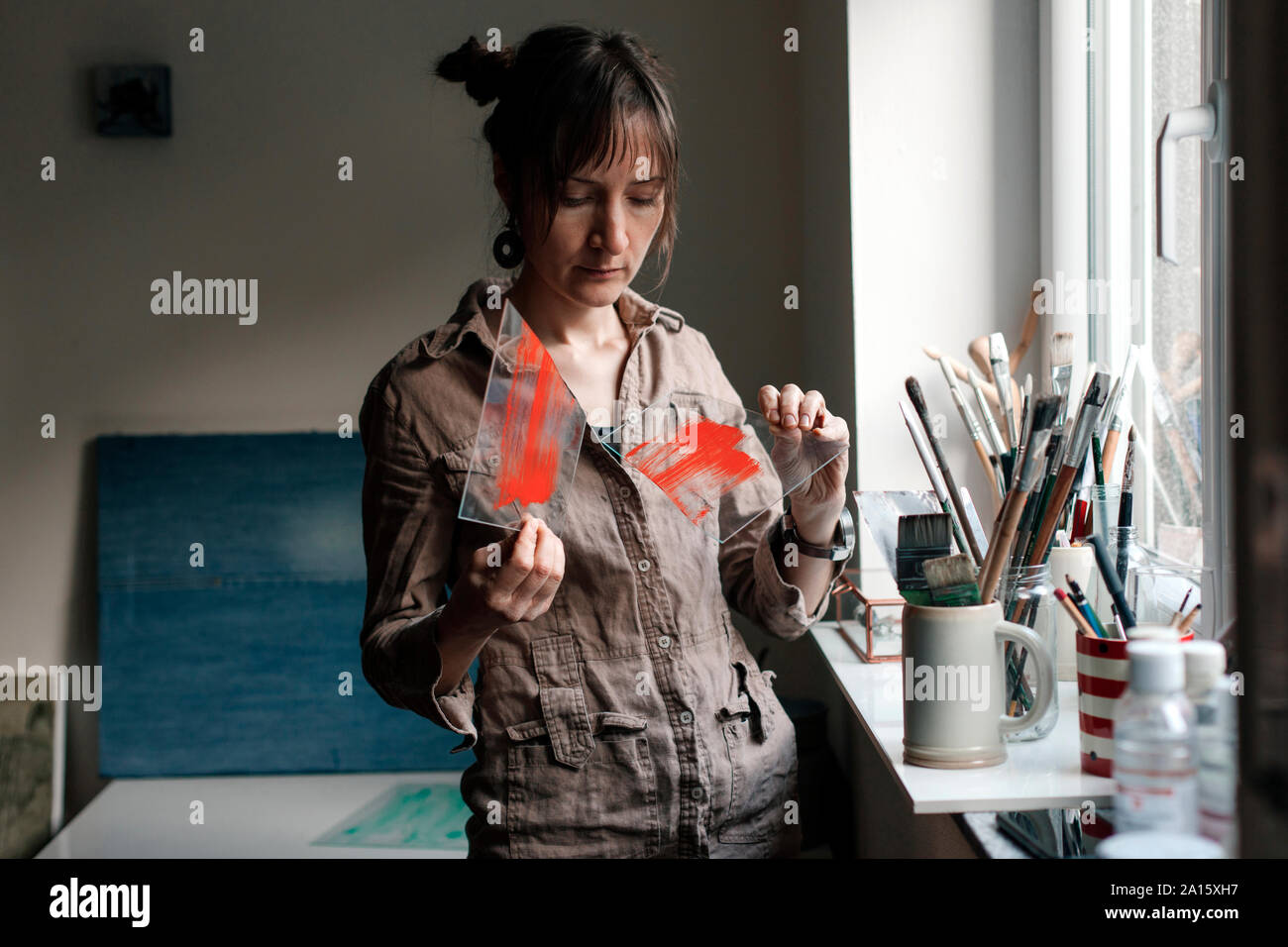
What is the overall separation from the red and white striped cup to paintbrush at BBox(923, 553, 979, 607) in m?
0.06

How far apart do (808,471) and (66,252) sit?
5.03 feet

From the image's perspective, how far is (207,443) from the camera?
166 cm

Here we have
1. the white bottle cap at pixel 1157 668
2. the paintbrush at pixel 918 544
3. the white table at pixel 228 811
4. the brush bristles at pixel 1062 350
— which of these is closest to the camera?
the white bottle cap at pixel 1157 668

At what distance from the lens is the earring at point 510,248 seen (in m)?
0.64

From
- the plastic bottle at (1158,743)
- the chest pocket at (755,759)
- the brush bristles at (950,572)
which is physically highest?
the brush bristles at (950,572)

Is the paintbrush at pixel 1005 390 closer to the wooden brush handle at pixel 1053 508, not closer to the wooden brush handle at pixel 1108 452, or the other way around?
the wooden brush handle at pixel 1108 452

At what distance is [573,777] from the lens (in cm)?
64

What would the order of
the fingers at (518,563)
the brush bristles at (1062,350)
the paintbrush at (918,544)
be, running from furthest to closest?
the brush bristles at (1062,350)
the paintbrush at (918,544)
the fingers at (518,563)

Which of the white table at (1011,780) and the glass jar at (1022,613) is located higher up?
the glass jar at (1022,613)

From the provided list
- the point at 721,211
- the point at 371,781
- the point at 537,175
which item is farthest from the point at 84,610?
the point at 537,175

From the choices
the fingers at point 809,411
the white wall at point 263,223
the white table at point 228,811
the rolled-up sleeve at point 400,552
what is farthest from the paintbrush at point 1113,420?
the white table at point 228,811

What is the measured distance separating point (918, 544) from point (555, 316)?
258mm

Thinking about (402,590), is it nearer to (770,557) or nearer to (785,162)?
(770,557)

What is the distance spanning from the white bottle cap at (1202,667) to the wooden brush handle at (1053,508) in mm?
201
